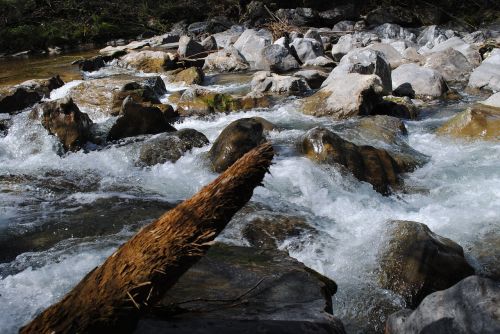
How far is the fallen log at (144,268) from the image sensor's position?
1.96m

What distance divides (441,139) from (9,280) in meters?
6.48

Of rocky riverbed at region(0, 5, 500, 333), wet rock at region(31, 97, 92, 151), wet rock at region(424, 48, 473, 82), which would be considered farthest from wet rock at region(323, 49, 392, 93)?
wet rock at region(31, 97, 92, 151)

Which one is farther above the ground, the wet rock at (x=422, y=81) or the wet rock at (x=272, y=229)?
the wet rock at (x=272, y=229)

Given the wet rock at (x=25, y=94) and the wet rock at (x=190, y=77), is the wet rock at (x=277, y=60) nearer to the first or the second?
the wet rock at (x=190, y=77)

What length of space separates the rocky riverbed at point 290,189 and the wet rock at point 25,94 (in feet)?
0.14

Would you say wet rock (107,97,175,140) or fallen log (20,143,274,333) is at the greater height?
fallen log (20,143,274,333)

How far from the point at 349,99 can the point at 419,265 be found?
5.40 m

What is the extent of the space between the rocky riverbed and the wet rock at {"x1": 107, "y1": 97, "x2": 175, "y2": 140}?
0.02 meters

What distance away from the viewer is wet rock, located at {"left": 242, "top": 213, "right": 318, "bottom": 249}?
468 centimetres

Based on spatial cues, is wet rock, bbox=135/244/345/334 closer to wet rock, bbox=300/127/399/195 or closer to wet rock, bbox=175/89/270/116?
wet rock, bbox=300/127/399/195

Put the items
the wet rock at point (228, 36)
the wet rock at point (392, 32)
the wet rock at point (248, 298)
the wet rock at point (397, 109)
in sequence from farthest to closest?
the wet rock at point (392, 32) < the wet rock at point (228, 36) < the wet rock at point (397, 109) < the wet rock at point (248, 298)

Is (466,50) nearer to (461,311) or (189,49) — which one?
(189,49)

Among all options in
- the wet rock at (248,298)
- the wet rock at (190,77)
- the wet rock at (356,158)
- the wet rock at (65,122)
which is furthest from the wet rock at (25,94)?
A: the wet rock at (248,298)

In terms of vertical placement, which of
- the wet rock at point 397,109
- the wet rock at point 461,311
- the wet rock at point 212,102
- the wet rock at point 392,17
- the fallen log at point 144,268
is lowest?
the wet rock at point 392,17
